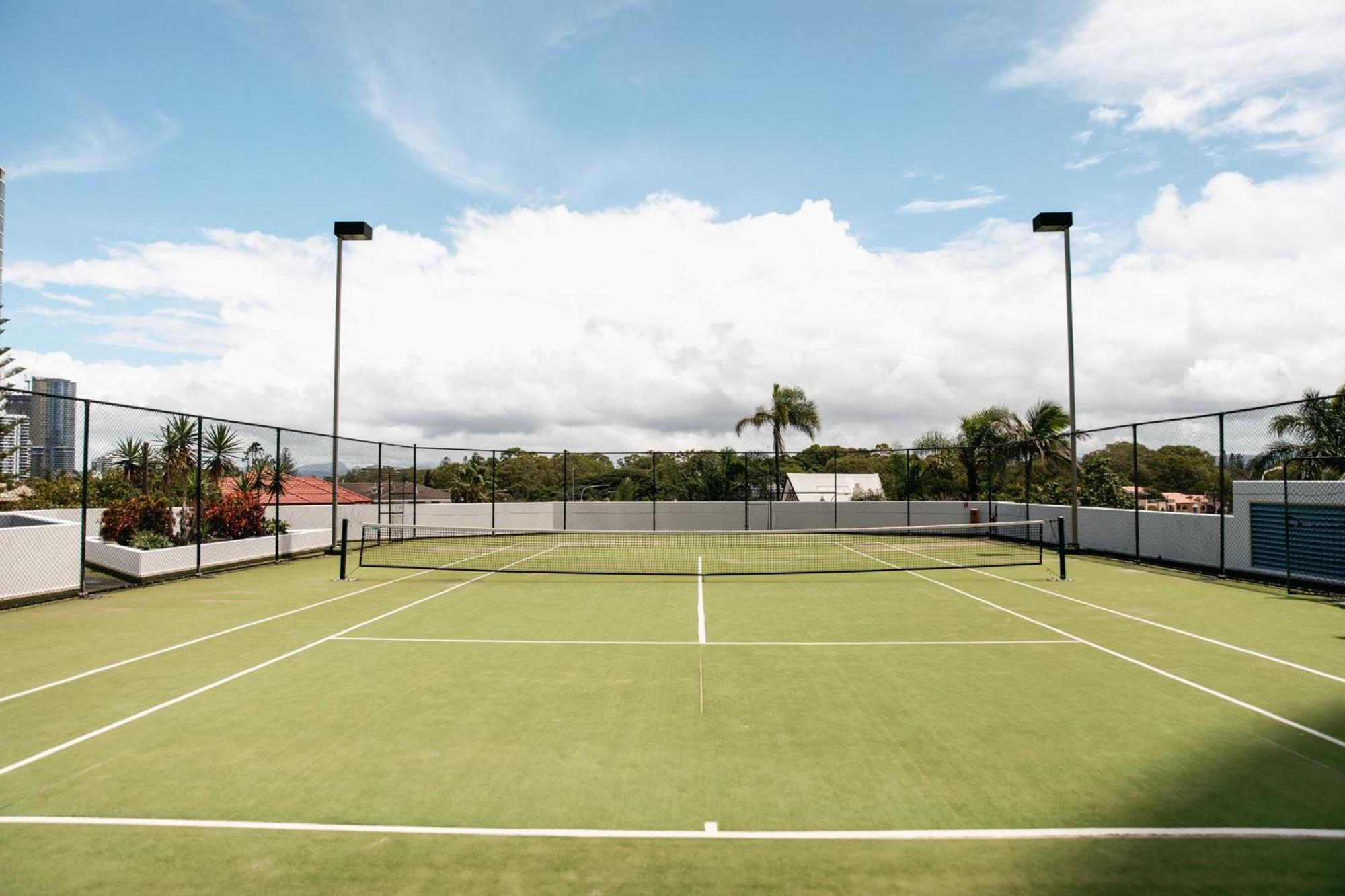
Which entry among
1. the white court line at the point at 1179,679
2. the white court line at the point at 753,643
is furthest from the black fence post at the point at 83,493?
the white court line at the point at 1179,679

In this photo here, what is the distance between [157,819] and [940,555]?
19794mm

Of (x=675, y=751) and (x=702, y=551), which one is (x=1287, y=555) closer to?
(x=675, y=751)

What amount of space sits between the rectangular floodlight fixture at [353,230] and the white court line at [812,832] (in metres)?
17.5

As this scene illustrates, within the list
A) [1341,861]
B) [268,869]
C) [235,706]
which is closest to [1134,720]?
[1341,861]

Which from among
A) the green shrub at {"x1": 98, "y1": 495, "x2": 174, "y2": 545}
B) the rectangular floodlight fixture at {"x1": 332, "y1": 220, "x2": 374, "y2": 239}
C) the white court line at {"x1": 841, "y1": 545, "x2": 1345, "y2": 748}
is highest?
the rectangular floodlight fixture at {"x1": 332, "y1": 220, "x2": 374, "y2": 239}

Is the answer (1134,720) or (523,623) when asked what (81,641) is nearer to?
(523,623)

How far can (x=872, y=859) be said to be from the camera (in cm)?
423

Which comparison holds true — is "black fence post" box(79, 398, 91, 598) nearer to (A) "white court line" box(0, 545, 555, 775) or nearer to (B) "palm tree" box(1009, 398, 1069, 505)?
(A) "white court line" box(0, 545, 555, 775)

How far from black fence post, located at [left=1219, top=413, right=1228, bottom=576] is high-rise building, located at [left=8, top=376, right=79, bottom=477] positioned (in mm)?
20991

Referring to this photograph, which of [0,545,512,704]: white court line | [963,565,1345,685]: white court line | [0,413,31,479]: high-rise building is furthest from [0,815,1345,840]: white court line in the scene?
[0,413,31,479]: high-rise building

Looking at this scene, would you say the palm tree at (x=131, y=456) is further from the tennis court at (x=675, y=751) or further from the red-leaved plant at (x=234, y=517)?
the tennis court at (x=675, y=751)

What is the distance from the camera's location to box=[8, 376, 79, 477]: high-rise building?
537 inches

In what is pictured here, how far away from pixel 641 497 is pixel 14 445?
21.6 metres

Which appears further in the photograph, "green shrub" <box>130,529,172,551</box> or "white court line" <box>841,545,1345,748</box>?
"green shrub" <box>130,529,172,551</box>
